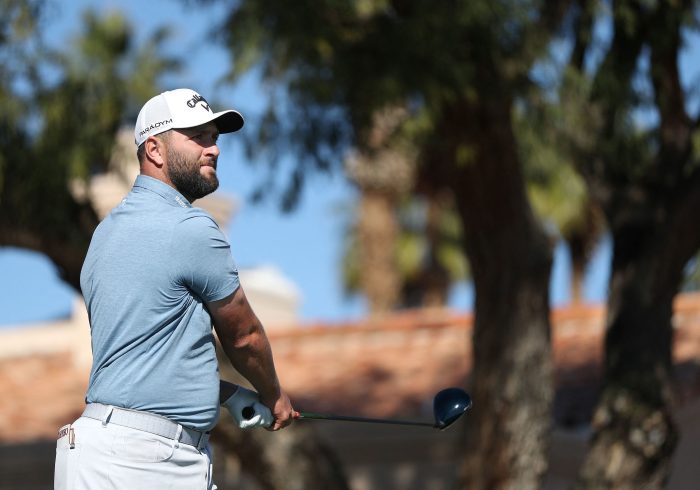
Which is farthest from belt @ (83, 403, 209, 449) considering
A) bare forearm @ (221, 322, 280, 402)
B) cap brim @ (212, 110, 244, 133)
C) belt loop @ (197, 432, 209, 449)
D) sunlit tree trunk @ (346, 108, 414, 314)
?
sunlit tree trunk @ (346, 108, 414, 314)

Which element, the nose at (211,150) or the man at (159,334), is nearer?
the man at (159,334)

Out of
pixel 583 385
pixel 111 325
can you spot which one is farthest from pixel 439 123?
pixel 111 325

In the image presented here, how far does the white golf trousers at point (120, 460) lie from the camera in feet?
12.0

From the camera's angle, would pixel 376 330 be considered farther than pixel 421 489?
Yes

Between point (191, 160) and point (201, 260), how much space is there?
1.19 feet

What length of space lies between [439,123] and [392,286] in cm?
1585

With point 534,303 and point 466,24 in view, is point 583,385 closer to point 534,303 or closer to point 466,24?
point 534,303

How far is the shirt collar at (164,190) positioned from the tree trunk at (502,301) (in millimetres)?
5970

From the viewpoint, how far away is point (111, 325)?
372 cm

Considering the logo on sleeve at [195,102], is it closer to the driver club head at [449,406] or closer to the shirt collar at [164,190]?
the shirt collar at [164,190]

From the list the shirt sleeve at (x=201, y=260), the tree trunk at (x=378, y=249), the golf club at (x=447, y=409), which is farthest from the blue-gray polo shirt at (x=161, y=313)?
the tree trunk at (x=378, y=249)

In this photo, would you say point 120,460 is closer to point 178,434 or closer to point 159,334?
point 178,434

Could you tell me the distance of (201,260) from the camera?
367 cm

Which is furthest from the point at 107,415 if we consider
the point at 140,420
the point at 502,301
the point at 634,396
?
the point at 502,301
